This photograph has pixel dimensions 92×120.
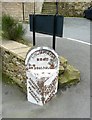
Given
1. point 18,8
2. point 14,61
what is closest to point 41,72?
point 14,61

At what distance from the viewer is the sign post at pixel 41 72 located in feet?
21.8

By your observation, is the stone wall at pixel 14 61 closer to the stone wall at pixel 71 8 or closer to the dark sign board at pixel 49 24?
the dark sign board at pixel 49 24

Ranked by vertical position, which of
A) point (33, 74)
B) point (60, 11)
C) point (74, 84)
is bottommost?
point (74, 84)

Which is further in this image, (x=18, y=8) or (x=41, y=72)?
→ (x=18, y=8)

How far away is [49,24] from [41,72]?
1.71m

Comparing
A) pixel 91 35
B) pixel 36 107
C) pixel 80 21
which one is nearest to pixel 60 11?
pixel 80 21

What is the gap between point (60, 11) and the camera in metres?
17.9

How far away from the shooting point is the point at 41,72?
22.0ft

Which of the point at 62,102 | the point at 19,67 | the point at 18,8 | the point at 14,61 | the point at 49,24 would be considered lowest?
the point at 62,102

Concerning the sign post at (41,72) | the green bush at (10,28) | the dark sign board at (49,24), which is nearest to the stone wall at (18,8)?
the green bush at (10,28)

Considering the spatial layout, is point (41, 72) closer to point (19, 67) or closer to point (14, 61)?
point (19, 67)

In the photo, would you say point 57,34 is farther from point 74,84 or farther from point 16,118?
point 16,118

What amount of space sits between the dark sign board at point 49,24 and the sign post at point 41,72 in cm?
113

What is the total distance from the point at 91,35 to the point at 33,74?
639cm
